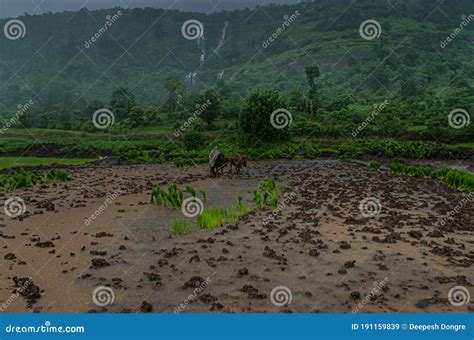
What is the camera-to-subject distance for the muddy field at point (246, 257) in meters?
7.41

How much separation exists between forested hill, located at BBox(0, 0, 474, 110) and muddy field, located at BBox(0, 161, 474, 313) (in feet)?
198

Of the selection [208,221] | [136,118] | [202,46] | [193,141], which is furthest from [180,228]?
[202,46]

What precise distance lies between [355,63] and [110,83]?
233ft

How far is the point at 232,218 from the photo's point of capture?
1295cm

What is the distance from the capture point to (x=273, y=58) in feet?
450

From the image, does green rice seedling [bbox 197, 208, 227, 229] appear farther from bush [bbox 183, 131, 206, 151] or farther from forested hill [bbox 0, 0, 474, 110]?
forested hill [bbox 0, 0, 474, 110]

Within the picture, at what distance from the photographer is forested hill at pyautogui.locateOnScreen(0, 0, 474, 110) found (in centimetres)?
9275

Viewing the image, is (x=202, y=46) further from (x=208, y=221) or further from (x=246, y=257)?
(x=246, y=257)

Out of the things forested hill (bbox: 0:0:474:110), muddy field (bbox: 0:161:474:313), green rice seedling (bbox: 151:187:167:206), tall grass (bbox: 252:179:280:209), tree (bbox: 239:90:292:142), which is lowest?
muddy field (bbox: 0:161:474:313)

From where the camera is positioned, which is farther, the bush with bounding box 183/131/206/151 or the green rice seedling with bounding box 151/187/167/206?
the bush with bounding box 183/131/206/151

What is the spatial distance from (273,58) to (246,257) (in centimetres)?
13214

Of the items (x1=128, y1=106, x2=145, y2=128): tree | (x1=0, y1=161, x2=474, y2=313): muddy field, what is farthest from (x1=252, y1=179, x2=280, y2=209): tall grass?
(x1=128, y1=106, x2=145, y2=128): tree

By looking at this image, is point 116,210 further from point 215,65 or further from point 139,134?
point 215,65

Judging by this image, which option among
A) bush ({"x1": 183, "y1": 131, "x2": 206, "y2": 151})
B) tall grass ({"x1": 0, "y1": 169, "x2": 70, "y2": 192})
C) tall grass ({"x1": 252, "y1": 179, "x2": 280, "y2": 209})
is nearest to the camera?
tall grass ({"x1": 252, "y1": 179, "x2": 280, "y2": 209})
